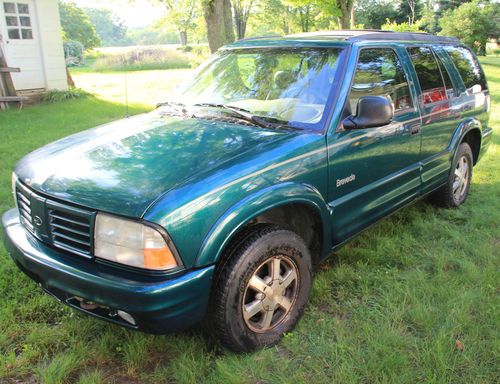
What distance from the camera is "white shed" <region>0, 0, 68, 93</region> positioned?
12148 mm

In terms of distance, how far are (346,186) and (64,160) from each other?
1.84 metres

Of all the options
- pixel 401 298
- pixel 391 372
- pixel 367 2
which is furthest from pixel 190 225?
pixel 367 2

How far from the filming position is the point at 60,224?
2551 millimetres

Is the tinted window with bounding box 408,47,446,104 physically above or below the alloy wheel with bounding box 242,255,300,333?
above

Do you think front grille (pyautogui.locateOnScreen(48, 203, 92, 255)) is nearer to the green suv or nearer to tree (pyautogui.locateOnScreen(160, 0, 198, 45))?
the green suv

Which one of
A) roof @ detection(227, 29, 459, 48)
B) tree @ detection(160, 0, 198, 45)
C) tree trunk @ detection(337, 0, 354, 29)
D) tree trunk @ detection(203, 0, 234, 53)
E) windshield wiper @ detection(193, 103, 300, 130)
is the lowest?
windshield wiper @ detection(193, 103, 300, 130)

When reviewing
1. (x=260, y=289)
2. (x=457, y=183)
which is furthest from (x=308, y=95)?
(x=457, y=183)

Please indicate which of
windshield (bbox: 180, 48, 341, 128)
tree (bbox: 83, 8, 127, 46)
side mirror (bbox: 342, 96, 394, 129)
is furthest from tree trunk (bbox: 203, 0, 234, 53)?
tree (bbox: 83, 8, 127, 46)

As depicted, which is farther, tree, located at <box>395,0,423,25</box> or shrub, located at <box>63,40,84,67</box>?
shrub, located at <box>63,40,84,67</box>

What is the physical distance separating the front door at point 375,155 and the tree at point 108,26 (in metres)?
114

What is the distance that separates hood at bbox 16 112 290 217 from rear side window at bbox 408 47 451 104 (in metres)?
1.84

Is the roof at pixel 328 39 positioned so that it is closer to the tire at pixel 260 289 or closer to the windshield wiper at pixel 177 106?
the windshield wiper at pixel 177 106

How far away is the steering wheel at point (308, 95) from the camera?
127 inches

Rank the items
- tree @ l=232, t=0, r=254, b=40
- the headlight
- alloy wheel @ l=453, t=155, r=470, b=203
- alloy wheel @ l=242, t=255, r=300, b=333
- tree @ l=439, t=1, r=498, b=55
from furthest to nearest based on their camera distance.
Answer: tree @ l=232, t=0, r=254, b=40
tree @ l=439, t=1, r=498, b=55
alloy wheel @ l=453, t=155, r=470, b=203
alloy wheel @ l=242, t=255, r=300, b=333
the headlight
